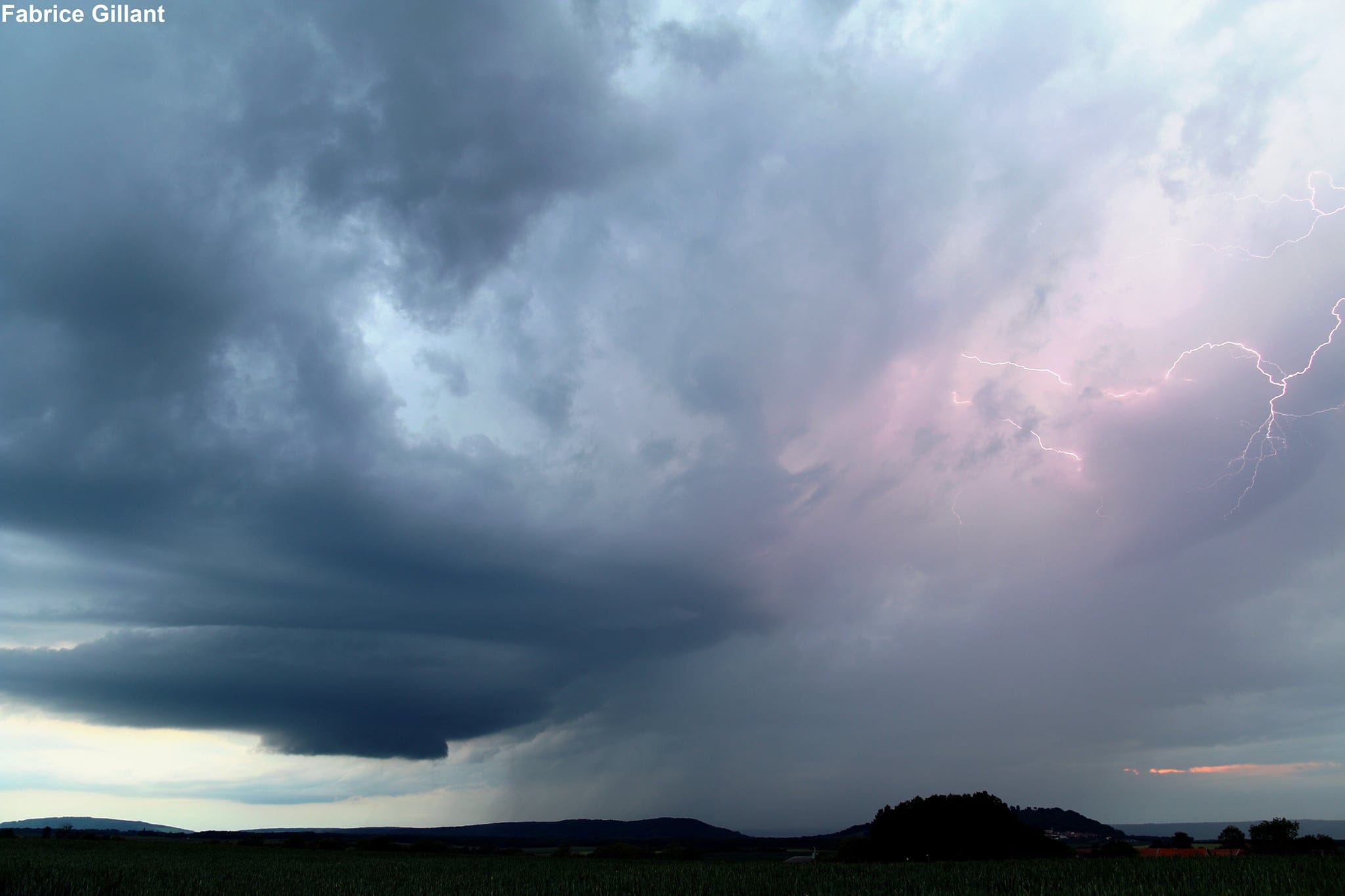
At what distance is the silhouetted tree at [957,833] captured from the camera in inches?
3159

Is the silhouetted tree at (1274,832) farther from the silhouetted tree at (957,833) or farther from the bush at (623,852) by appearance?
the bush at (623,852)

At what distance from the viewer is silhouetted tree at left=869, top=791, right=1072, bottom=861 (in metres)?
80.2

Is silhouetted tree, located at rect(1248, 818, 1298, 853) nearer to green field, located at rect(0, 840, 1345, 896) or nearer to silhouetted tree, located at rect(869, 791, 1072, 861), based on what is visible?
silhouetted tree, located at rect(869, 791, 1072, 861)

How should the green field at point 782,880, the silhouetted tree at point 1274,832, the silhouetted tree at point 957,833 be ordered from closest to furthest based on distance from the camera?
1. the green field at point 782,880
2. the silhouetted tree at point 957,833
3. the silhouetted tree at point 1274,832

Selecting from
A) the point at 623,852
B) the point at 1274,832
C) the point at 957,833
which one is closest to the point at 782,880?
the point at 957,833

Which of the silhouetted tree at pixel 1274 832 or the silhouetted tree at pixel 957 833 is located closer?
the silhouetted tree at pixel 957 833

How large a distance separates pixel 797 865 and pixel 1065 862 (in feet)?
59.1

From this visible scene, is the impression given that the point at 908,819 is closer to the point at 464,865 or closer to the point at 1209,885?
the point at 464,865

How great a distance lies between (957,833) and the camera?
82.7m

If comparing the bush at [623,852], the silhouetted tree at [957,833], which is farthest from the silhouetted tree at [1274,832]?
the bush at [623,852]

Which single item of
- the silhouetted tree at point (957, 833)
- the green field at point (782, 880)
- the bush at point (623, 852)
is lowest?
the bush at point (623, 852)

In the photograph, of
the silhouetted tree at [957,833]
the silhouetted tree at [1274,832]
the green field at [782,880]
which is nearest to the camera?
the green field at [782,880]

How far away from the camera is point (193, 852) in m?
110

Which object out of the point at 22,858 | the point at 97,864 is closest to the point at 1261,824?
the point at 97,864
